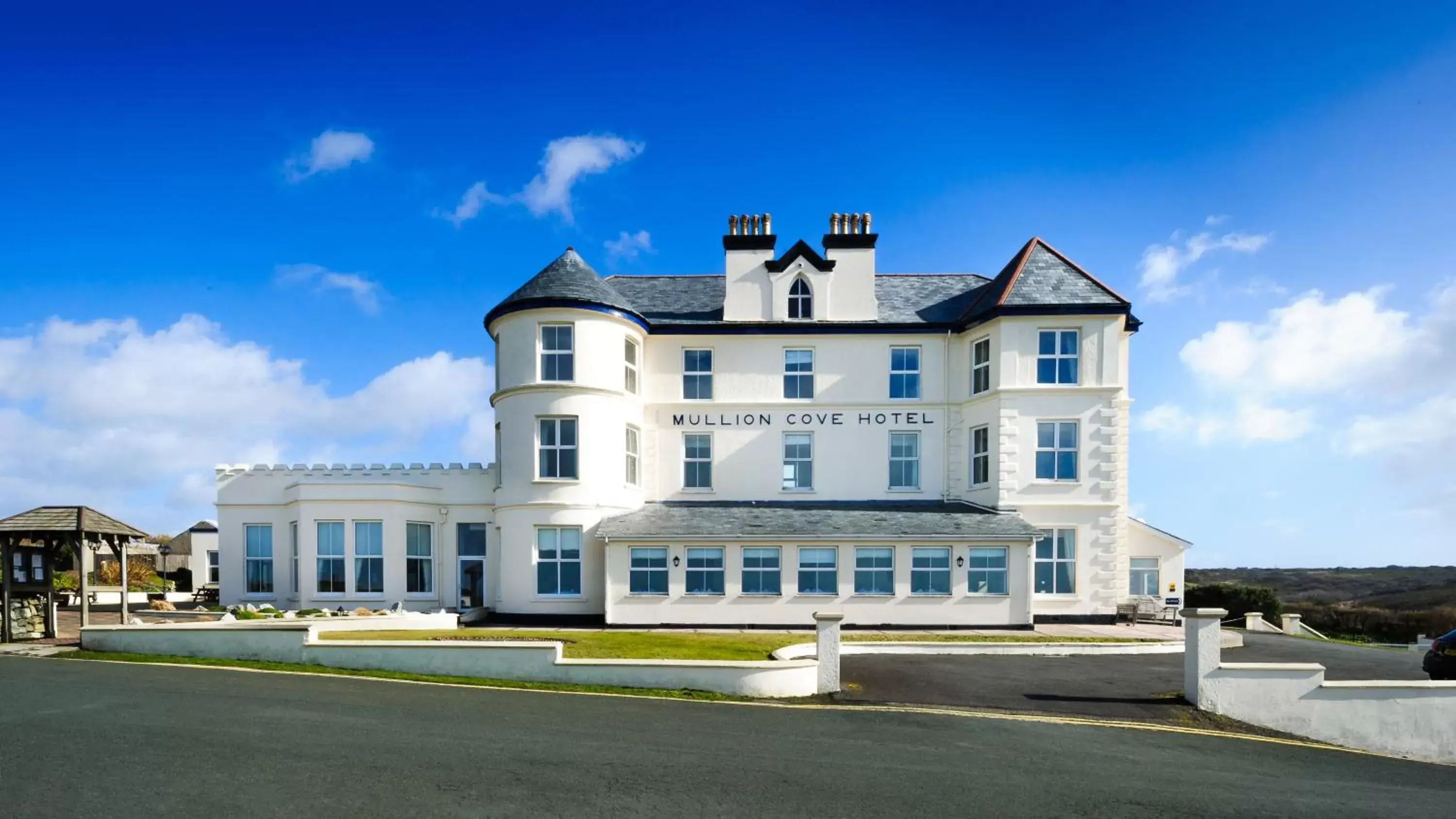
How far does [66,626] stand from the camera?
22.8 meters

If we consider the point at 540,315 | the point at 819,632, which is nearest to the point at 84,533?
the point at 540,315

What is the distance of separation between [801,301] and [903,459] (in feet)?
20.4

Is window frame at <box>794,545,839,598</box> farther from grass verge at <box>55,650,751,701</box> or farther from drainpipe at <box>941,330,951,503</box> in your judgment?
grass verge at <box>55,650,751,701</box>

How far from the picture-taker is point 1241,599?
120ft

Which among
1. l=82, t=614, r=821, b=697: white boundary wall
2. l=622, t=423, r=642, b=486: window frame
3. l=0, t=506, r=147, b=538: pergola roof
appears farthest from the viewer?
l=622, t=423, r=642, b=486: window frame

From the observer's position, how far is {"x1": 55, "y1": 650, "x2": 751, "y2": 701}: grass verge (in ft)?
47.4

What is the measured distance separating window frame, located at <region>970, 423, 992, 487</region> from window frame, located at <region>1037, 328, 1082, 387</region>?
2.22 m

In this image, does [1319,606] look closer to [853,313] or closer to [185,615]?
[853,313]

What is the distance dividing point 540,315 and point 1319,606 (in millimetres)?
49340

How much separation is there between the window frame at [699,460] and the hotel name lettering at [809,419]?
33 cm

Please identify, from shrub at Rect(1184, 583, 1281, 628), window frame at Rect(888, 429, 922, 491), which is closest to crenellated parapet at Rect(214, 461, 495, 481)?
window frame at Rect(888, 429, 922, 491)

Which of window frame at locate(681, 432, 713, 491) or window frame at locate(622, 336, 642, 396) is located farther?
window frame at locate(681, 432, 713, 491)

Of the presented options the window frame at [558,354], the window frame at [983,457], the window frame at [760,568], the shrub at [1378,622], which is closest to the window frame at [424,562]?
the window frame at [558,354]

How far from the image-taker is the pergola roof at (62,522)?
19.3 metres
